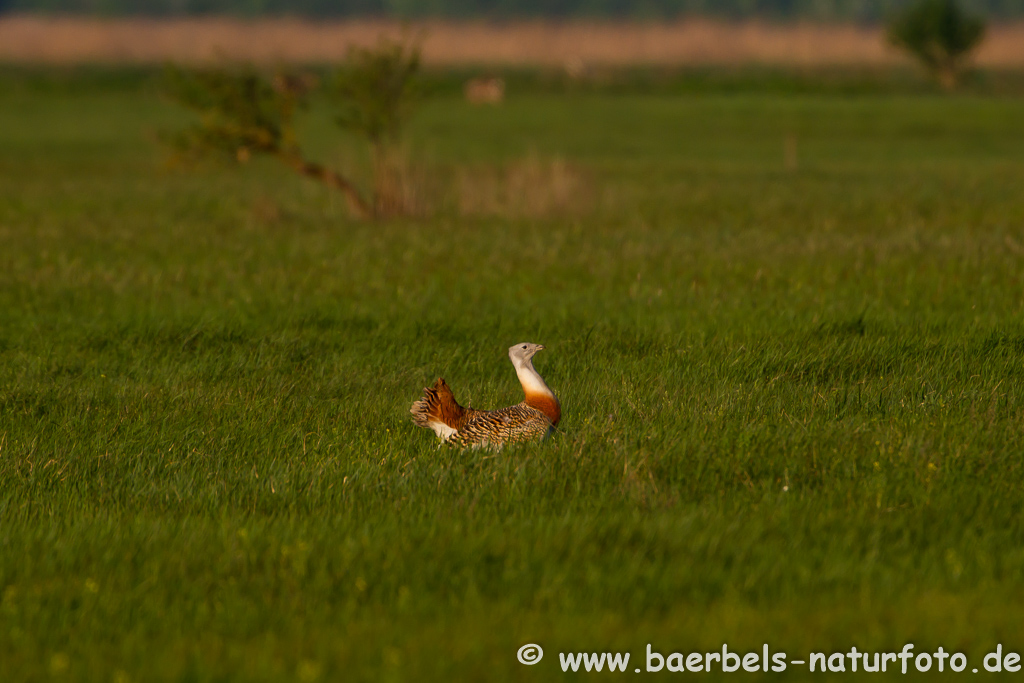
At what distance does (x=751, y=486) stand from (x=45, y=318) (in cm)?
925

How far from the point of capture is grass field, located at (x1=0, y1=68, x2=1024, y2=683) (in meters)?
5.28

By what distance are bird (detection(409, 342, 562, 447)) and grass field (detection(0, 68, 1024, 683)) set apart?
7.1 inches

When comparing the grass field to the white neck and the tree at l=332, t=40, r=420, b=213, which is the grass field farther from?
the tree at l=332, t=40, r=420, b=213

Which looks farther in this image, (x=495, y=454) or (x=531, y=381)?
(x=531, y=381)

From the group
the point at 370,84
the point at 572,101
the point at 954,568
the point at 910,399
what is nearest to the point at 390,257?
the point at 370,84

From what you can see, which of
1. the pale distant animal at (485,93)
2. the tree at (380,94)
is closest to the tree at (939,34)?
the pale distant animal at (485,93)

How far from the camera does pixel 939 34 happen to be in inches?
3342

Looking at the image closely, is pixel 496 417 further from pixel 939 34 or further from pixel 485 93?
pixel 939 34

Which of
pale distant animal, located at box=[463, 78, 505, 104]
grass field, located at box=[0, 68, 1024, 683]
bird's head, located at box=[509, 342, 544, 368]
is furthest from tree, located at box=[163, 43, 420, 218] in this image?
pale distant animal, located at box=[463, 78, 505, 104]

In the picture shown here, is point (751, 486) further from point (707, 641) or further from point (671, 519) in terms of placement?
point (707, 641)

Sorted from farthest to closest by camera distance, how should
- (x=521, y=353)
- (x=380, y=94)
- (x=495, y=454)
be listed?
(x=380, y=94)
(x=521, y=353)
(x=495, y=454)

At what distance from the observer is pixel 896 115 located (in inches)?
2554

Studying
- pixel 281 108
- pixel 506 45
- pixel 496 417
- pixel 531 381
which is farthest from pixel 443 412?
pixel 506 45

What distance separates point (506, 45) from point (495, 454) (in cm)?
10521
